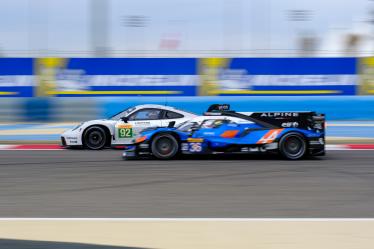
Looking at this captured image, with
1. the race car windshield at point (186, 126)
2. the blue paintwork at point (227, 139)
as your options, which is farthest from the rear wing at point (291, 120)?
the race car windshield at point (186, 126)

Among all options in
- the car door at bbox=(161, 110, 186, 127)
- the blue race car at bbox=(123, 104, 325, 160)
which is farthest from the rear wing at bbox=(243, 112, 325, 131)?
the car door at bbox=(161, 110, 186, 127)

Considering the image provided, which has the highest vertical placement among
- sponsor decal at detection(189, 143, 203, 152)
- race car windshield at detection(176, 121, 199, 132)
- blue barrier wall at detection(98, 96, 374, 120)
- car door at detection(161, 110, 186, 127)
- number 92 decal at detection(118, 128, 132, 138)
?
blue barrier wall at detection(98, 96, 374, 120)

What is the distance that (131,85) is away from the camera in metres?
18.7

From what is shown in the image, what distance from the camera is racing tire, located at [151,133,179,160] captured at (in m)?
11.1

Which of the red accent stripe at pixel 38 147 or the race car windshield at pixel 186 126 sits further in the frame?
the red accent stripe at pixel 38 147

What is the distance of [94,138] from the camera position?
1302cm

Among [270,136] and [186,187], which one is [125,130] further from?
[186,187]

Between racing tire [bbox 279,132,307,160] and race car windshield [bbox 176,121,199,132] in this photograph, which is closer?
racing tire [bbox 279,132,307,160]

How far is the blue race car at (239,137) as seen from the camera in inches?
435

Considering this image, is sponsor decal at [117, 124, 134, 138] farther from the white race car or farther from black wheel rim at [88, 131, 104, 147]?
black wheel rim at [88, 131, 104, 147]

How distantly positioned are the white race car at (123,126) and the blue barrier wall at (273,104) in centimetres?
269

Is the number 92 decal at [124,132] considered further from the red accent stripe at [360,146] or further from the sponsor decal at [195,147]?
the red accent stripe at [360,146]

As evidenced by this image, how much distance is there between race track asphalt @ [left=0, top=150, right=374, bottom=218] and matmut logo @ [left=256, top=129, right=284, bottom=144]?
1.33 ft

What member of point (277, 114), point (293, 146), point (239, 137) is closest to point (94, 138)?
point (239, 137)
